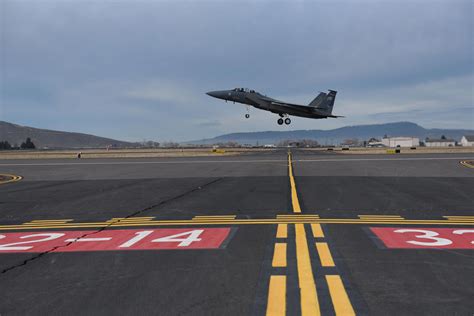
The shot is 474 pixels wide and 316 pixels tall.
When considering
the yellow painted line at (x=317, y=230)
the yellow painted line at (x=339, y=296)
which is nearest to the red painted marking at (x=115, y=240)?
the yellow painted line at (x=317, y=230)

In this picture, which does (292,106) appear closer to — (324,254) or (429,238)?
(429,238)

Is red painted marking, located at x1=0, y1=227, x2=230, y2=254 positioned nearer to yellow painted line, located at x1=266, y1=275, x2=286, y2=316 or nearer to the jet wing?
yellow painted line, located at x1=266, y1=275, x2=286, y2=316

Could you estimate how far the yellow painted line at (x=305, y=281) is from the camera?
4.33 meters

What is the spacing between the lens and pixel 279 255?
6.45 metres

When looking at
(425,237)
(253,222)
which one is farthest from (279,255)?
(425,237)

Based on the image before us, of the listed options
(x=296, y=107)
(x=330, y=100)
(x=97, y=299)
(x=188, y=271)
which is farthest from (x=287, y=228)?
(x=330, y=100)

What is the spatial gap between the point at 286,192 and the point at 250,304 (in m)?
10.8

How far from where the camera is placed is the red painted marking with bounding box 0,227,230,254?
7.23 m

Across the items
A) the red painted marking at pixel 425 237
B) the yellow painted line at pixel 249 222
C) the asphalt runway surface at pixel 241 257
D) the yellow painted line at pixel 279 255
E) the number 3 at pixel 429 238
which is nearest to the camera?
the asphalt runway surface at pixel 241 257

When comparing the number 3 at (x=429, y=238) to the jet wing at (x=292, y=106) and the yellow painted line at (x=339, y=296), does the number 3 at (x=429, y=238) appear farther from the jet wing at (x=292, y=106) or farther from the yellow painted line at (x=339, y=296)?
the jet wing at (x=292, y=106)

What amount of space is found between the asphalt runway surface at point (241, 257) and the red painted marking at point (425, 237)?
0.02 metres

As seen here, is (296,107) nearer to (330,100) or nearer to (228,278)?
(330,100)

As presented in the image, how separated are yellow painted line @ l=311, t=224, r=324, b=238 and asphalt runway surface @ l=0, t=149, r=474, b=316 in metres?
0.05

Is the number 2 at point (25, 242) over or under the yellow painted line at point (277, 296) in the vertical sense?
under
